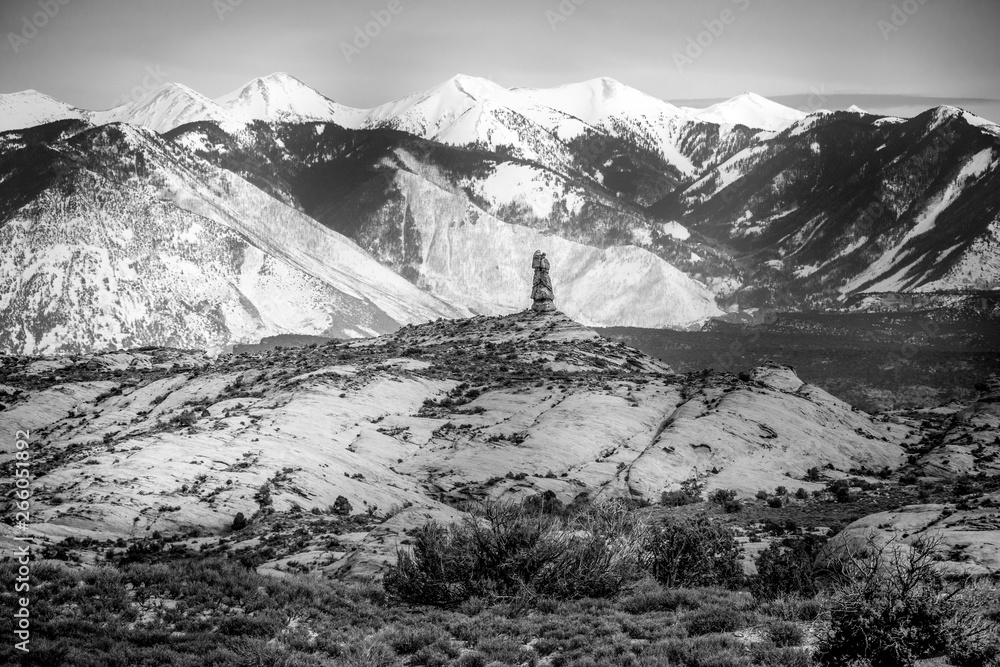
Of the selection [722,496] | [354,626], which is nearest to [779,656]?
[354,626]

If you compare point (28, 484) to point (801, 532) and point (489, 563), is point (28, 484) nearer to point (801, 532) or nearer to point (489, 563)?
point (489, 563)

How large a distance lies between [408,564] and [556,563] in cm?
555

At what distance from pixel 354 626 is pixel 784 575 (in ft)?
55.7

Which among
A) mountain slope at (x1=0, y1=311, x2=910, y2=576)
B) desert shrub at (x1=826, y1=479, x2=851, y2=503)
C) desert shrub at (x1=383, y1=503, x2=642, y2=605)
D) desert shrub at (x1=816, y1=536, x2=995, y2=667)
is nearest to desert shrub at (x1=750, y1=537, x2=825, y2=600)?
desert shrub at (x1=383, y1=503, x2=642, y2=605)

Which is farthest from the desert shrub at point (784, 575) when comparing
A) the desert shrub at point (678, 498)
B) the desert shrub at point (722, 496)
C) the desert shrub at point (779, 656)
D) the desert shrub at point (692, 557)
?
the desert shrub at point (722, 496)

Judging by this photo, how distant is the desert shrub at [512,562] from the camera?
34.2 metres

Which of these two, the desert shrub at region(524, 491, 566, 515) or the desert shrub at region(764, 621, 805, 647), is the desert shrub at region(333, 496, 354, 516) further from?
the desert shrub at region(764, 621, 805, 647)

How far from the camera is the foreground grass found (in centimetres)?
2592

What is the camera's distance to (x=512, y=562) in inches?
1377

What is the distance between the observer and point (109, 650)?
26.3 metres

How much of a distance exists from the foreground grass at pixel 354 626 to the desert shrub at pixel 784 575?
1.68m

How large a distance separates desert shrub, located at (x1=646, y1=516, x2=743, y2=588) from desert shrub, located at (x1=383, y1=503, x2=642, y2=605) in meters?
2.33

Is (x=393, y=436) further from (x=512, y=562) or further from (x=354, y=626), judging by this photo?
(x=354, y=626)

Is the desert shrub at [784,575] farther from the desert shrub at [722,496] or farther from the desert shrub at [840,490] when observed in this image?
the desert shrub at [840,490]
